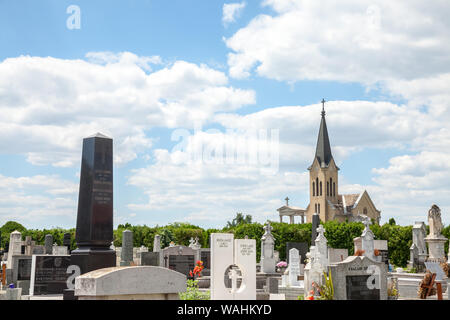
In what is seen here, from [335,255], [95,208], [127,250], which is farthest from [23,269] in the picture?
[335,255]

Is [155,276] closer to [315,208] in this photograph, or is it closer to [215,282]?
[215,282]

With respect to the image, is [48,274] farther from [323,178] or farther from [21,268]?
[323,178]

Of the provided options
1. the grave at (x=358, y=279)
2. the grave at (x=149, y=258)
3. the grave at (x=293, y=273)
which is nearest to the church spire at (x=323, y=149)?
the grave at (x=149, y=258)

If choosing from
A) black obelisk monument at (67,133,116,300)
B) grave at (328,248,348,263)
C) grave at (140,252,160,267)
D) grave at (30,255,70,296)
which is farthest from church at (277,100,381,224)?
black obelisk monument at (67,133,116,300)

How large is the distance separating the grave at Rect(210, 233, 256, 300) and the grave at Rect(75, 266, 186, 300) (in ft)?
11.7

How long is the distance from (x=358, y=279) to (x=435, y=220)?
15062 mm

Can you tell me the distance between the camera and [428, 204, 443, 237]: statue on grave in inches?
967

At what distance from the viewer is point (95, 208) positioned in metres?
13.2

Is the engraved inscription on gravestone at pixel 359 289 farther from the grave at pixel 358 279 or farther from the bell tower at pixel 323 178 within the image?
the bell tower at pixel 323 178

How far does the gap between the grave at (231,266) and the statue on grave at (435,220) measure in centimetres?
1633

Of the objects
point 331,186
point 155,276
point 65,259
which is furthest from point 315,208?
point 155,276

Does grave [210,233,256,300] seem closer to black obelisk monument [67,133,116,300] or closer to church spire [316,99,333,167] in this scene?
black obelisk monument [67,133,116,300]

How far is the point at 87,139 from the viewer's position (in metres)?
13.6
